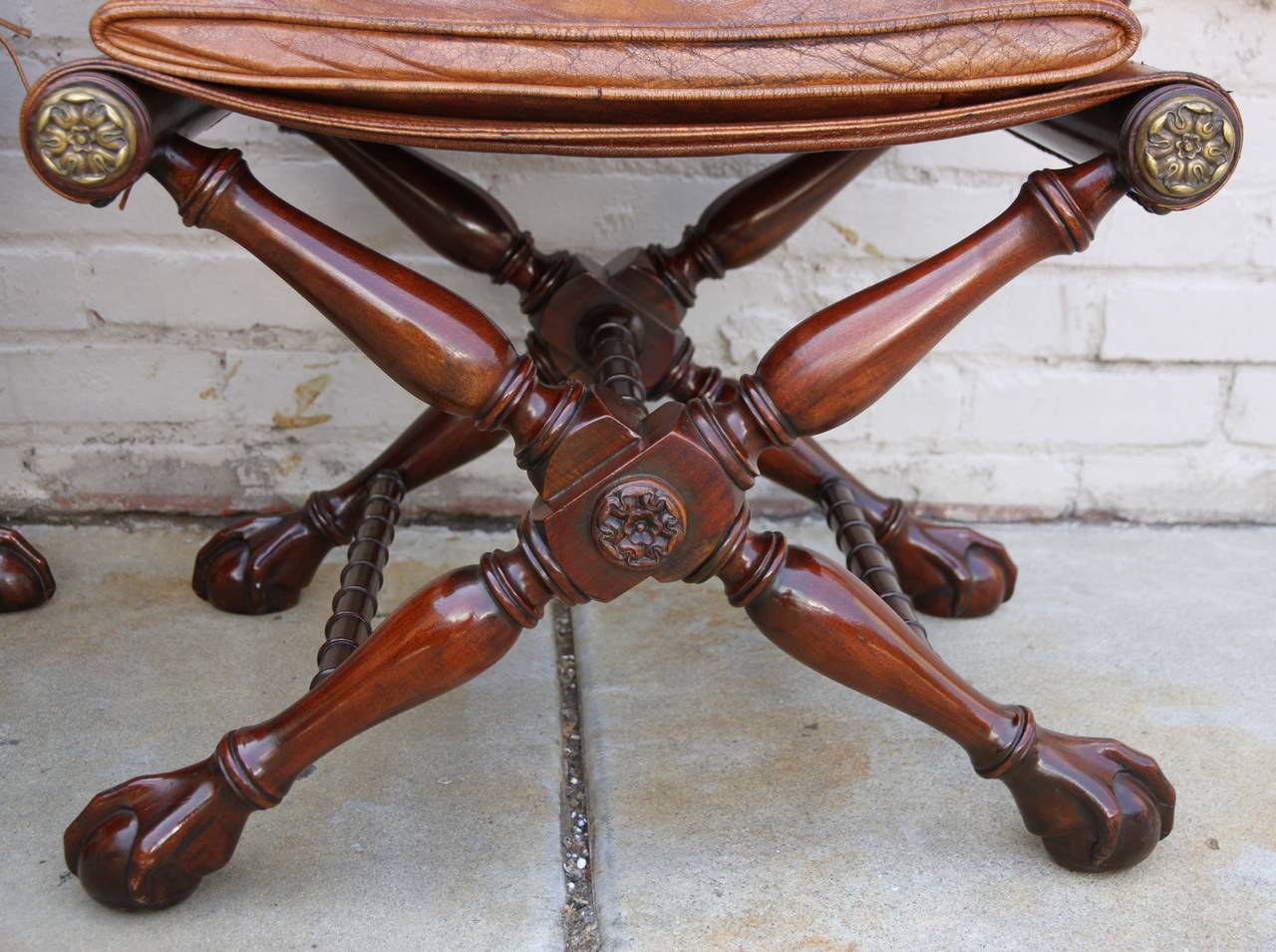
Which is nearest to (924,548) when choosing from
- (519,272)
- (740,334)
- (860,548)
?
(860,548)

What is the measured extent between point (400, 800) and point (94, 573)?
0.57m

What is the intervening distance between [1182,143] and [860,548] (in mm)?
457

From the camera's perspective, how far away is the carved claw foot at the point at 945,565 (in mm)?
1253

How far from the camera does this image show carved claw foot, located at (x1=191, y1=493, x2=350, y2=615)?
3.97 feet

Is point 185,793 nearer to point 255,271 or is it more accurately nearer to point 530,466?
point 530,466

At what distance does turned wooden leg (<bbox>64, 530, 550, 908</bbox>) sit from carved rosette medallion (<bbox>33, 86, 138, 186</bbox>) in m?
0.32

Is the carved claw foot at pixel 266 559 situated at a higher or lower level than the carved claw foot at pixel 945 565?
lower

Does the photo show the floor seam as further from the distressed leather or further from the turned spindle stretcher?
the distressed leather

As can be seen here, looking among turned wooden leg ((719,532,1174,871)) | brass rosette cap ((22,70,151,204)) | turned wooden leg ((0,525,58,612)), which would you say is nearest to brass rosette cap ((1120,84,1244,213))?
turned wooden leg ((719,532,1174,871))

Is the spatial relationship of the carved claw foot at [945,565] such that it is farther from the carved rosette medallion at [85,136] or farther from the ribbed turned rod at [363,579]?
the carved rosette medallion at [85,136]

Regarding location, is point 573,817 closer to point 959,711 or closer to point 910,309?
Answer: point 959,711

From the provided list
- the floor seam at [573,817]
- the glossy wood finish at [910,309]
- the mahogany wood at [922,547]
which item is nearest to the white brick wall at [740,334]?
the mahogany wood at [922,547]

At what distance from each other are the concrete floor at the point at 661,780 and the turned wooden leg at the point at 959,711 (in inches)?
1.7

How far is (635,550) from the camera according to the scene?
780mm
